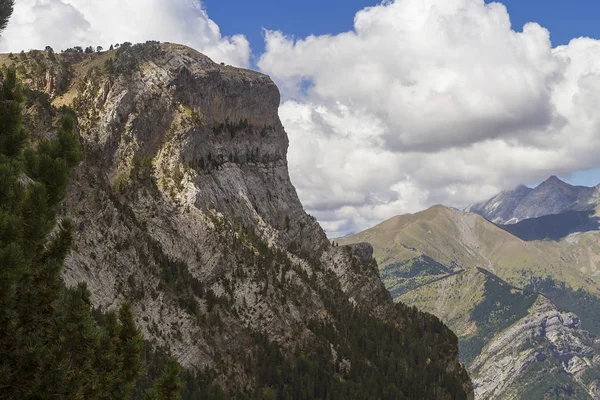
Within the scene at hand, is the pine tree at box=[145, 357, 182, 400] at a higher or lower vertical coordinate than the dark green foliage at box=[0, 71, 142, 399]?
lower

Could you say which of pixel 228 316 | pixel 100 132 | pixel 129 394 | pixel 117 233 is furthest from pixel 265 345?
pixel 129 394

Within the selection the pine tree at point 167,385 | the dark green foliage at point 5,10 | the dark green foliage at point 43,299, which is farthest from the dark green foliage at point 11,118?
the pine tree at point 167,385

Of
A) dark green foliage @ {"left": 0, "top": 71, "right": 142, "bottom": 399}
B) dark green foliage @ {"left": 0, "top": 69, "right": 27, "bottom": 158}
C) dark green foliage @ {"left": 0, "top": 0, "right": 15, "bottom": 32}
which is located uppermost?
dark green foliage @ {"left": 0, "top": 0, "right": 15, "bottom": 32}

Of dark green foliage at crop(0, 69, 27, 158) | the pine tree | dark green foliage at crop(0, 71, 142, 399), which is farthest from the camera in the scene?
the pine tree

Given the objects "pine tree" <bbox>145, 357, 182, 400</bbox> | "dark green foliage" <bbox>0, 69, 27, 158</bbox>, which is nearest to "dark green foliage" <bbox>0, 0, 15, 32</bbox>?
"dark green foliage" <bbox>0, 69, 27, 158</bbox>

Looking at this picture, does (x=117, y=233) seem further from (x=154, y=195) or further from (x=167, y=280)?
(x=154, y=195)

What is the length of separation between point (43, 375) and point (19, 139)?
11656mm

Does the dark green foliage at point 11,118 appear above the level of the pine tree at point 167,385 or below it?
above

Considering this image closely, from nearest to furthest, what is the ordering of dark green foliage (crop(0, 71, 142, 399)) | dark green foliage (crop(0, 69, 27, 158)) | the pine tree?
dark green foliage (crop(0, 71, 142, 399))
dark green foliage (crop(0, 69, 27, 158))
the pine tree

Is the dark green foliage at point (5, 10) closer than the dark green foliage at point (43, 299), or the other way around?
the dark green foliage at point (43, 299)

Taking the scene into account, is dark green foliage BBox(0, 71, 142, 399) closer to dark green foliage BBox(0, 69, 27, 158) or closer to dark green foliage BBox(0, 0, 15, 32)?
dark green foliage BBox(0, 69, 27, 158)

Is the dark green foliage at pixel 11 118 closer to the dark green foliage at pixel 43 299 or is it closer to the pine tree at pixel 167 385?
the dark green foliage at pixel 43 299

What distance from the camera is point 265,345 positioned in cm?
18962

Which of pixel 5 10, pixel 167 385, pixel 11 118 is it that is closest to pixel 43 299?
pixel 167 385
